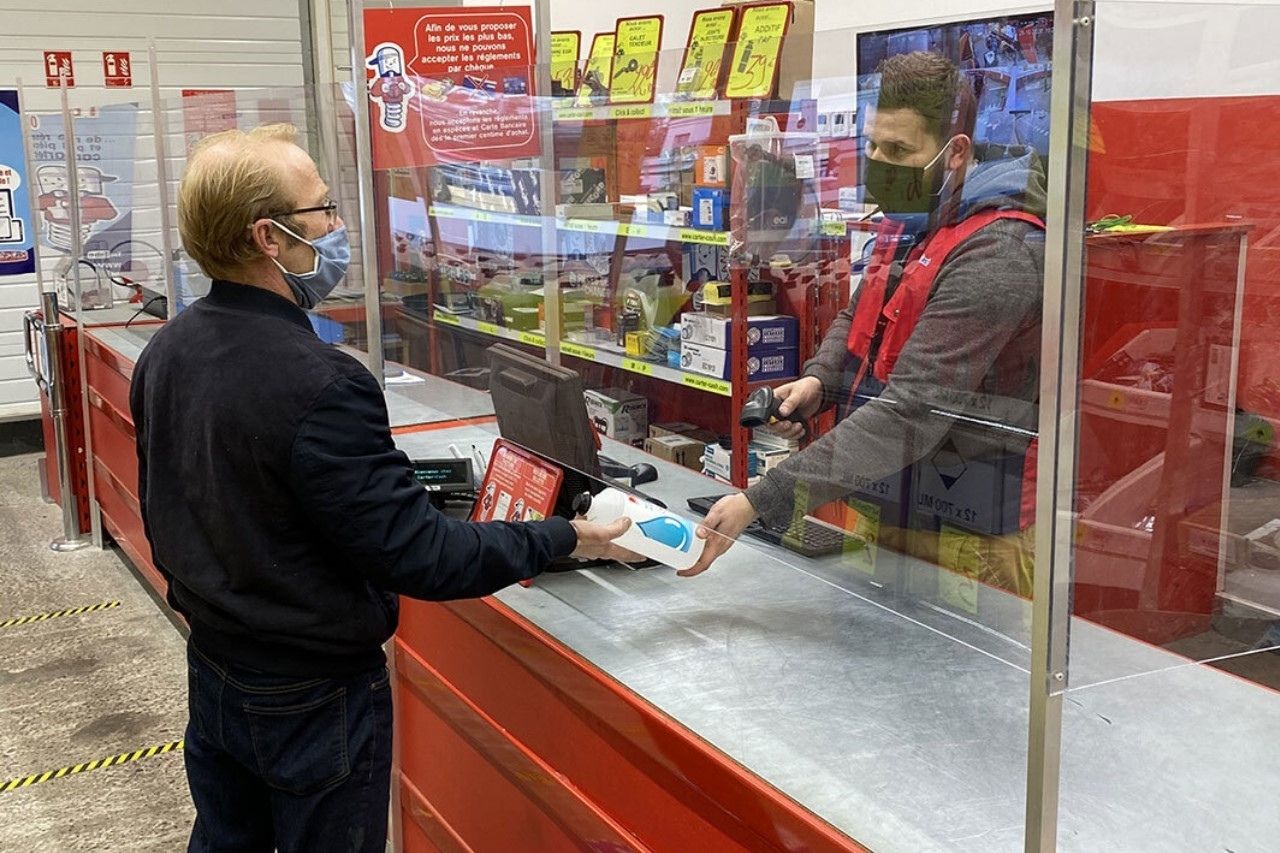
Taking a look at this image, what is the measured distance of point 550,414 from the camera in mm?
2168

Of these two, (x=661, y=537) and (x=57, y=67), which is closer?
(x=661, y=537)

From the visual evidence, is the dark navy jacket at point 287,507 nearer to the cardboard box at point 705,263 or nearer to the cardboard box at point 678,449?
the cardboard box at point 678,449

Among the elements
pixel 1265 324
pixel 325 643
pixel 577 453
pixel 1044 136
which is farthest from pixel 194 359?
pixel 1265 324

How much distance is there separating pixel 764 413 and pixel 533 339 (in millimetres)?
888

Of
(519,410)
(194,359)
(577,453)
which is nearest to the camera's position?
(194,359)

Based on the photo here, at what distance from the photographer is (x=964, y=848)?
50.2 inches

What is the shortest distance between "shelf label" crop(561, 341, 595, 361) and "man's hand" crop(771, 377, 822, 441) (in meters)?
0.61

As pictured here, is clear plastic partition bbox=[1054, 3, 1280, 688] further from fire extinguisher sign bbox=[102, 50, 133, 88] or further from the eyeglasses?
fire extinguisher sign bbox=[102, 50, 133, 88]

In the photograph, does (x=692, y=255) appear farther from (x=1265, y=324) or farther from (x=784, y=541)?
(x=1265, y=324)

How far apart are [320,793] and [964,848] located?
1010 millimetres

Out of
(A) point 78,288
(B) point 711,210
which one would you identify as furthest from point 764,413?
(A) point 78,288

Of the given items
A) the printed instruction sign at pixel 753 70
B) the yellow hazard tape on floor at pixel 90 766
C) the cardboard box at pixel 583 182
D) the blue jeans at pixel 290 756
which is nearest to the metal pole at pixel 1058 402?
the printed instruction sign at pixel 753 70

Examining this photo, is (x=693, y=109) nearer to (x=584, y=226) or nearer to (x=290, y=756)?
(x=584, y=226)

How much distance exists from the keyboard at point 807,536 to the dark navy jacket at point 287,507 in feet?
1.01
